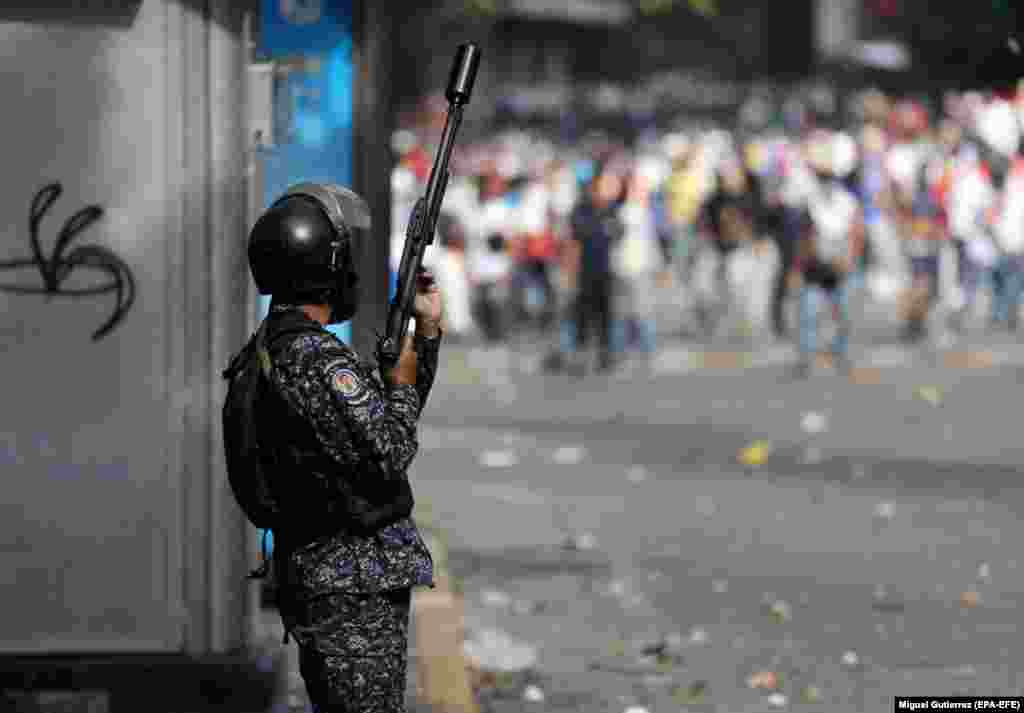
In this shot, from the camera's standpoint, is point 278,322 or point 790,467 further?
point 790,467

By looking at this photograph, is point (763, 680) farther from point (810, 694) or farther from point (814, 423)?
point (814, 423)

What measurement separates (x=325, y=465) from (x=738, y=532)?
23.0 ft

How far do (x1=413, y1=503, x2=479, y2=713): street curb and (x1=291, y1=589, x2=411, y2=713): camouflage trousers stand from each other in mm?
2749

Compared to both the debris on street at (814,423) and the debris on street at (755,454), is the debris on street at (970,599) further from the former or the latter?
the debris on street at (814,423)

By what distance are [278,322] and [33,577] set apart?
2610mm

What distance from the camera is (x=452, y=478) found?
13.8m

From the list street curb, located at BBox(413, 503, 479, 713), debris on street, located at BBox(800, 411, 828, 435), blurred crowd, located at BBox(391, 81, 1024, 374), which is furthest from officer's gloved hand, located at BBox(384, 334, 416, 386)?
blurred crowd, located at BBox(391, 81, 1024, 374)

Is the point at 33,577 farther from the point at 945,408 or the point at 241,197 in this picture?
the point at 945,408

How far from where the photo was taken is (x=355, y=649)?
4914 millimetres

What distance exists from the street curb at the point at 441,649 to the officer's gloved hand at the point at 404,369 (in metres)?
2.87

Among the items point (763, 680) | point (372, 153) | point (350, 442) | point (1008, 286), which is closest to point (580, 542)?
point (372, 153)

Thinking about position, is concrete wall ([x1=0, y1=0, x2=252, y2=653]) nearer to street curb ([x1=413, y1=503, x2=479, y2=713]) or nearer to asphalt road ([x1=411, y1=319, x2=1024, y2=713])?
street curb ([x1=413, y1=503, x2=479, y2=713])

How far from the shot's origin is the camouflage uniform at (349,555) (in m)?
4.85

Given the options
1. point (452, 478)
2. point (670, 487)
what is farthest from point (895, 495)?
point (452, 478)
